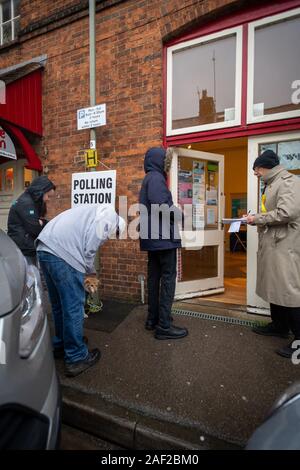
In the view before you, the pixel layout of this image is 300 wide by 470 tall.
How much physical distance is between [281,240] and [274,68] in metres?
2.31

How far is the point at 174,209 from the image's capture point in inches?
139

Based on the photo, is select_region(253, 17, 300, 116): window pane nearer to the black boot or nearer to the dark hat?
the dark hat

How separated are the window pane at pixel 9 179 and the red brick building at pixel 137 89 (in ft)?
1.89

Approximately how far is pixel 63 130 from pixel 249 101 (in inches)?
120

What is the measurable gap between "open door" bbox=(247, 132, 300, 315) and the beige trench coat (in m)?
0.80

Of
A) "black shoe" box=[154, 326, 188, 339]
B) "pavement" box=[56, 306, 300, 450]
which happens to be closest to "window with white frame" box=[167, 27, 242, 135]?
"black shoe" box=[154, 326, 188, 339]

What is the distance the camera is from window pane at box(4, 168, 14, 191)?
6.50 metres

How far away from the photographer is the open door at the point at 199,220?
191 inches

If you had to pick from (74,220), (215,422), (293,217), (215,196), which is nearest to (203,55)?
(215,196)

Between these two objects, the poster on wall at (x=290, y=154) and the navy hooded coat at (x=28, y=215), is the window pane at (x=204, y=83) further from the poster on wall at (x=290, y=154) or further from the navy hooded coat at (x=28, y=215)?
the navy hooded coat at (x=28, y=215)

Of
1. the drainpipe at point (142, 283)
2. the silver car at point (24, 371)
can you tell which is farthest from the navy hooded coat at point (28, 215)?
the silver car at point (24, 371)

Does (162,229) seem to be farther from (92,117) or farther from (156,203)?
(92,117)

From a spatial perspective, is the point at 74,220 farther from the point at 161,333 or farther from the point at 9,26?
the point at 9,26

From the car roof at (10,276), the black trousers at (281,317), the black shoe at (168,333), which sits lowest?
the black shoe at (168,333)
